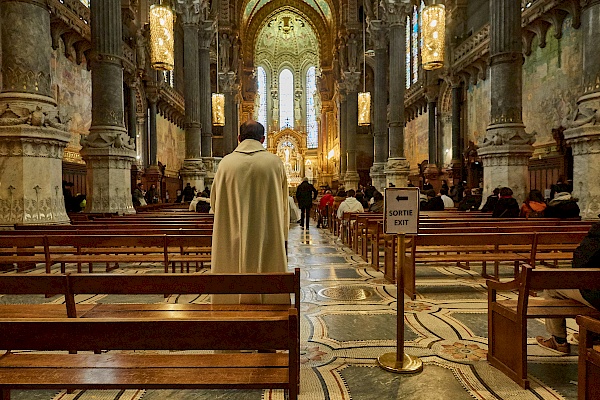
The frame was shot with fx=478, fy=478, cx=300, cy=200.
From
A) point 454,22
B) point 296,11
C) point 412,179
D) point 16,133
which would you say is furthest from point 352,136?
point 16,133

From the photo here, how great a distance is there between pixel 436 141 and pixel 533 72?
7872 mm

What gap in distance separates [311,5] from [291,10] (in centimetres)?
192

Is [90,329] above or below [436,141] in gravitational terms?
below

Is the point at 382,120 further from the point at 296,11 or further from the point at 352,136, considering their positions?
the point at 296,11

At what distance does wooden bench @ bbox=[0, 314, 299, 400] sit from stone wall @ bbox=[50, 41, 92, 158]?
540 inches

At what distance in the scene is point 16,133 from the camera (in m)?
7.59

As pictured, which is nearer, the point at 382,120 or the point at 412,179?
the point at 382,120

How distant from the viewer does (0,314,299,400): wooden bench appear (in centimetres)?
194

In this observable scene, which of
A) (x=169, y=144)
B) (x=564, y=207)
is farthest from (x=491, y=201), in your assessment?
(x=169, y=144)

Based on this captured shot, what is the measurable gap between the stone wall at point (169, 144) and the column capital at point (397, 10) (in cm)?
1243

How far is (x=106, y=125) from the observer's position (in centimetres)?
1084

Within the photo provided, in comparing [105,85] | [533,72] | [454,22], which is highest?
→ [454,22]

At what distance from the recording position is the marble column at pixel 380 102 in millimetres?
20594

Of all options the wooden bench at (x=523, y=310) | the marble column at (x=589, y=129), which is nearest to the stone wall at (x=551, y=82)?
the marble column at (x=589, y=129)
